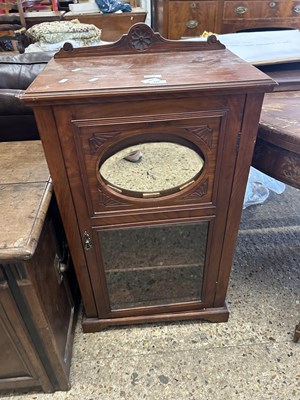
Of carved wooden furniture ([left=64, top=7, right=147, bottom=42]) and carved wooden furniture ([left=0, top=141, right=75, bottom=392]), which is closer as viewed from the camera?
carved wooden furniture ([left=0, top=141, right=75, bottom=392])

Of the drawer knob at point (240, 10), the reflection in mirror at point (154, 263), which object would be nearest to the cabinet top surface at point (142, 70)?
the reflection in mirror at point (154, 263)

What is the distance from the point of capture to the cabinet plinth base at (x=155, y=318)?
1.30 metres

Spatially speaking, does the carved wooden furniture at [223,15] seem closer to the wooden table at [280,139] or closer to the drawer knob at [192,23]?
the drawer knob at [192,23]

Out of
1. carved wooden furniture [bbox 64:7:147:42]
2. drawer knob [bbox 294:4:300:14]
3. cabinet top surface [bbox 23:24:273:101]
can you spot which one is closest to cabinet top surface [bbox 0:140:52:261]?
cabinet top surface [bbox 23:24:273:101]

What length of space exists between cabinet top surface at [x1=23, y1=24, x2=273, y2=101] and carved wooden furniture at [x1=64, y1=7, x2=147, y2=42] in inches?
114

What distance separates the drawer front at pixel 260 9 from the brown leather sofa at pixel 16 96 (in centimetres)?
197

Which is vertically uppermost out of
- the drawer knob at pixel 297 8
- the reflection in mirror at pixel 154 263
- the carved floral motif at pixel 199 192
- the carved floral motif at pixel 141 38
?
the carved floral motif at pixel 141 38

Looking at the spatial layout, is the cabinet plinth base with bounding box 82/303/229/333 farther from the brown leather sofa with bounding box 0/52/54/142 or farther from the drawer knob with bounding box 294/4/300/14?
the drawer knob with bounding box 294/4/300/14

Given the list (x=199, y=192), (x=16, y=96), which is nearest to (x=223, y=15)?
(x=16, y=96)

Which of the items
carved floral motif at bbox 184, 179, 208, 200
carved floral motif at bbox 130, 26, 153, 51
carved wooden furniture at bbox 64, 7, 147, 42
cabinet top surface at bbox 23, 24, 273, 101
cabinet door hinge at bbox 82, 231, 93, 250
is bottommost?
cabinet door hinge at bbox 82, 231, 93, 250

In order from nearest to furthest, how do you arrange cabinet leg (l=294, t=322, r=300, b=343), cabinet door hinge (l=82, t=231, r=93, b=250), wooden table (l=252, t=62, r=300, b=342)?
wooden table (l=252, t=62, r=300, b=342), cabinet door hinge (l=82, t=231, r=93, b=250), cabinet leg (l=294, t=322, r=300, b=343)

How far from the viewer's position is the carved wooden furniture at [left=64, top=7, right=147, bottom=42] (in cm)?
352

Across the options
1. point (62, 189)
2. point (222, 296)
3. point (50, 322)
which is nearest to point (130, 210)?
point (62, 189)

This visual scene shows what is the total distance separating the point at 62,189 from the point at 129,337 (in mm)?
739
